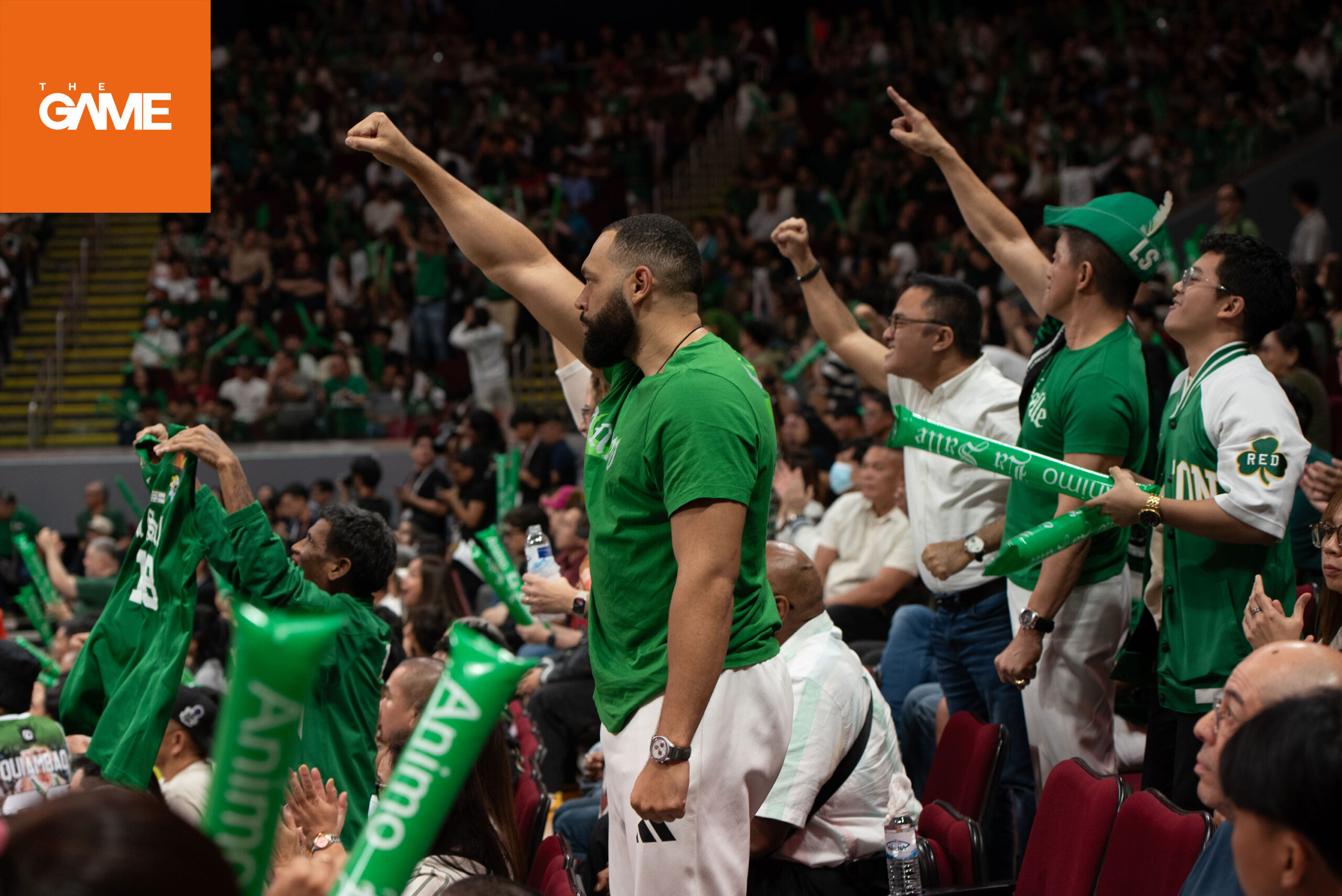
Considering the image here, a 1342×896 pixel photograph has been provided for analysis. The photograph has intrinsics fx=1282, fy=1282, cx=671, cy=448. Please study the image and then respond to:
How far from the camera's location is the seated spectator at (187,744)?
12.4 feet

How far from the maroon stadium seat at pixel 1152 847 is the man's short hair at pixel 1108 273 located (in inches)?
49.7

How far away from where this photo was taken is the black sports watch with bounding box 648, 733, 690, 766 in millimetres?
1966

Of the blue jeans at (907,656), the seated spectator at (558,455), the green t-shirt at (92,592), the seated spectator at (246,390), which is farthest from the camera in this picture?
the seated spectator at (246,390)

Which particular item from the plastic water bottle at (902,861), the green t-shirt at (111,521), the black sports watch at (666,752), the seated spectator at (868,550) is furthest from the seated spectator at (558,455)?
the black sports watch at (666,752)

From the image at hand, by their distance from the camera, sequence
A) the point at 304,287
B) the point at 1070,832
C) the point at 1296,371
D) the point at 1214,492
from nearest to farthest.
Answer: the point at 1070,832 < the point at 1214,492 < the point at 1296,371 < the point at 304,287

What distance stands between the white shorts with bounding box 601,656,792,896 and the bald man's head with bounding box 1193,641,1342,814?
70cm

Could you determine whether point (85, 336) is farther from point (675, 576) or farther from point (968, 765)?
point (675, 576)

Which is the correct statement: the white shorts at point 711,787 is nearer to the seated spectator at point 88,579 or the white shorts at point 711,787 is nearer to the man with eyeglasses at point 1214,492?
the man with eyeglasses at point 1214,492

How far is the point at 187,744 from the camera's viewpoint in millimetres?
3898

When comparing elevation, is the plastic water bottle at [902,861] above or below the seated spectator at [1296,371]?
below

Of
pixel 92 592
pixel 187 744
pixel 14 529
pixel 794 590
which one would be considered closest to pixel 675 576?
pixel 794 590

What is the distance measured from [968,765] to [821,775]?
63 cm

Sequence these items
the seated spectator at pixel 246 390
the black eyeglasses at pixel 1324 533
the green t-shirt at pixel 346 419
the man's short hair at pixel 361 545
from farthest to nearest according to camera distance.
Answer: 1. the seated spectator at pixel 246 390
2. the green t-shirt at pixel 346 419
3. the man's short hair at pixel 361 545
4. the black eyeglasses at pixel 1324 533

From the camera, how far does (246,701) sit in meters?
0.97
